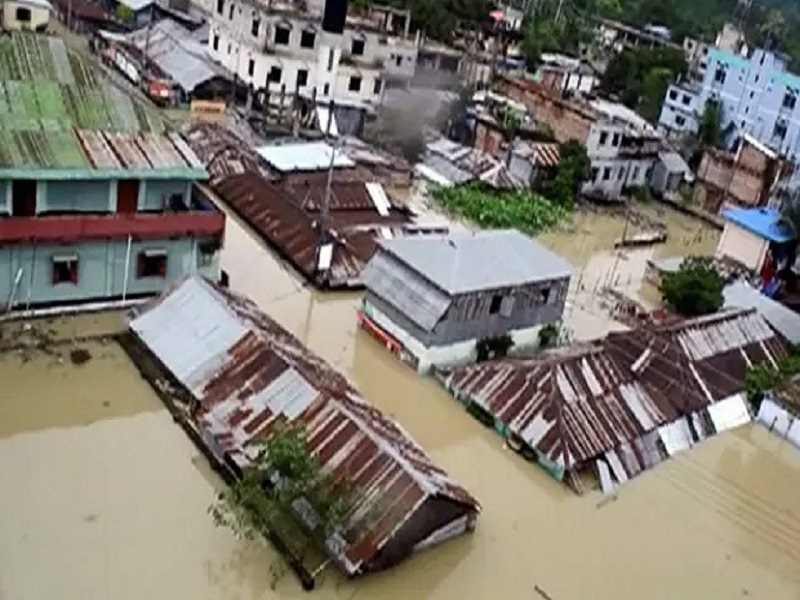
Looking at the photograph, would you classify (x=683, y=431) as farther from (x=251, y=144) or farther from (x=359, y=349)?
(x=251, y=144)

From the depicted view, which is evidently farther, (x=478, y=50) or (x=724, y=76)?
(x=478, y=50)

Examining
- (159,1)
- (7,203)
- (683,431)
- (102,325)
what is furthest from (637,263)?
(159,1)

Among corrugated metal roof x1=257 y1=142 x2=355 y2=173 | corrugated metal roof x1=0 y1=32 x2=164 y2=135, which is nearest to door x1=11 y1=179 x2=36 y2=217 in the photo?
corrugated metal roof x1=0 y1=32 x2=164 y2=135

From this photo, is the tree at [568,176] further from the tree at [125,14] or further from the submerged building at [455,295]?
the tree at [125,14]

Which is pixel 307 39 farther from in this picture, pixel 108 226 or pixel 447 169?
pixel 108 226

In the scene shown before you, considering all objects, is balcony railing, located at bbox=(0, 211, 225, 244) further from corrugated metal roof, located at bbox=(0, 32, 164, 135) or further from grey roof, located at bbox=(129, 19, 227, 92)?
grey roof, located at bbox=(129, 19, 227, 92)
